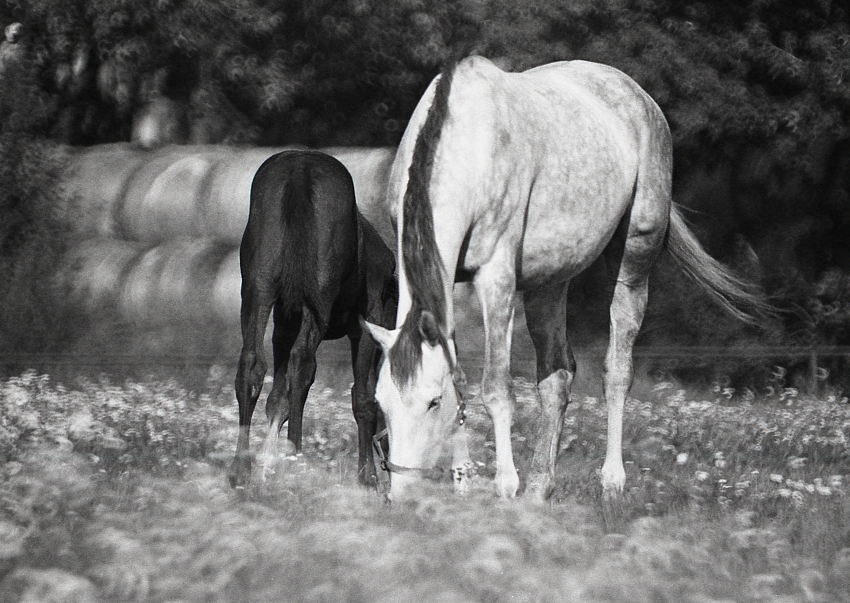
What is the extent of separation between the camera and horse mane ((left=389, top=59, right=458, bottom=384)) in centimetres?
478

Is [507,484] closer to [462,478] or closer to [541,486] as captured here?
[462,478]

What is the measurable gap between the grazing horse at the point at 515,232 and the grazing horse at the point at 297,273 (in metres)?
0.47

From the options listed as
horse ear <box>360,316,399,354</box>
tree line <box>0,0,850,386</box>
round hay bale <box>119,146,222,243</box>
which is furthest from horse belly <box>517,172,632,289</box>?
round hay bale <box>119,146,222,243</box>

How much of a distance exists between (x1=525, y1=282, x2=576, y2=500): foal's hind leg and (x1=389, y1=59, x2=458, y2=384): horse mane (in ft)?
5.57

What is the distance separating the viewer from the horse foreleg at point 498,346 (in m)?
5.47

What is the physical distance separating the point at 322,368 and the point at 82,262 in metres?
2.57

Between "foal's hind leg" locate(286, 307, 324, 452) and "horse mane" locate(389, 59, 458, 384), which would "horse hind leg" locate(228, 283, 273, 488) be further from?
"horse mane" locate(389, 59, 458, 384)

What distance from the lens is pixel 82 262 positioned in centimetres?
1173

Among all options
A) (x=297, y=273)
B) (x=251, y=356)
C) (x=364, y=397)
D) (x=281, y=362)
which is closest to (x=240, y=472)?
(x=251, y=356)

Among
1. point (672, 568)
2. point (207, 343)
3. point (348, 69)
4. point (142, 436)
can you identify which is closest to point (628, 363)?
point (142, 436)

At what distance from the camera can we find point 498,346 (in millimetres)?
5527

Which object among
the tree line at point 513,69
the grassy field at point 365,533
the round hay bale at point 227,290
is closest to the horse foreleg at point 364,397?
the grassy field at point 365,533

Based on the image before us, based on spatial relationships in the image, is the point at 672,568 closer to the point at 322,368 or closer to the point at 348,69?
the point at 322,368

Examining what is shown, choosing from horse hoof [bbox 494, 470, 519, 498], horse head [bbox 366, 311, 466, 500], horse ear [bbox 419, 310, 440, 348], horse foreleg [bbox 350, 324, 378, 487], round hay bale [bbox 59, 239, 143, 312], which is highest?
horse ear [bbox 419, 310, 440, 348]
